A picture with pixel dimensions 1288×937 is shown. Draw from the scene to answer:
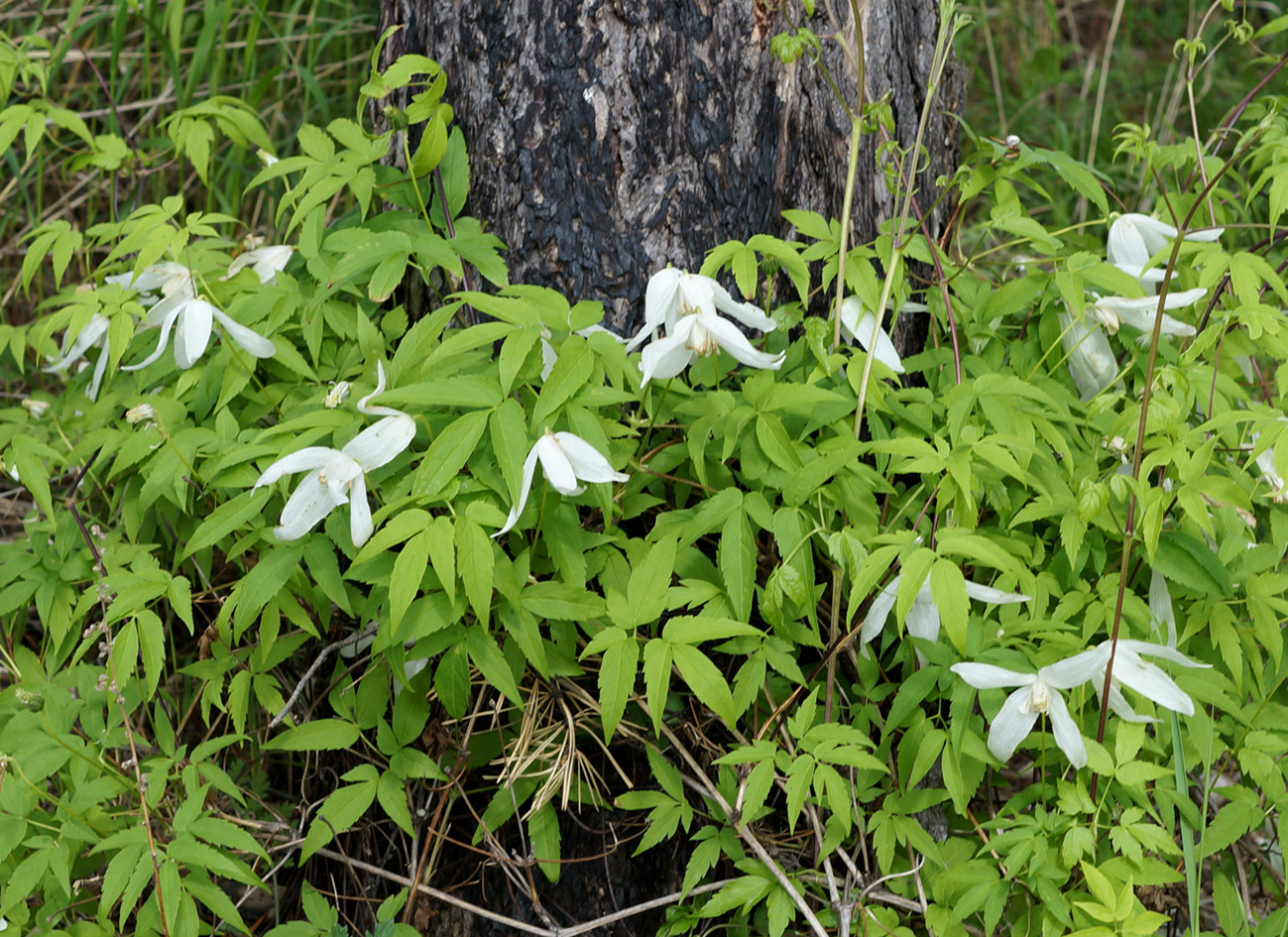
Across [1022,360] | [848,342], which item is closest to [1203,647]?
[1022,360]

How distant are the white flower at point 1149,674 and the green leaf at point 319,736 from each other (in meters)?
0.99

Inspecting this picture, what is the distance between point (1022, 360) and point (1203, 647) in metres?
0.50

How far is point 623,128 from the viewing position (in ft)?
5.26

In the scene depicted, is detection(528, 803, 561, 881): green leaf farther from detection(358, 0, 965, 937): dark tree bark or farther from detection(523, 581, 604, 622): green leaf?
detection(523, 581, 604, 622): green leaf

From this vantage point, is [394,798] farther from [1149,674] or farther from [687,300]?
[1149,674]

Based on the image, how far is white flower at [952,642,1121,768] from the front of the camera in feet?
3.96

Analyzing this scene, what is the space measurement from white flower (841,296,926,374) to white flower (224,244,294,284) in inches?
36.3

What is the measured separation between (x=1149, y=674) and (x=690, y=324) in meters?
0.71

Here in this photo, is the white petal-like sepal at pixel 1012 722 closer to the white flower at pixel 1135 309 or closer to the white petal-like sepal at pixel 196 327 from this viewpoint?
the white flower at pixel 1135 309

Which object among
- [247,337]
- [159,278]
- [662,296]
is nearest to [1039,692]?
[662,296]

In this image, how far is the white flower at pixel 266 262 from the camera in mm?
1664

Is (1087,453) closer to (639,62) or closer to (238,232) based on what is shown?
(639,62)

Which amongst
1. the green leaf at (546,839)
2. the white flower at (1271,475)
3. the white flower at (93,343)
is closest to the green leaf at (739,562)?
the green leaf at (546,839)

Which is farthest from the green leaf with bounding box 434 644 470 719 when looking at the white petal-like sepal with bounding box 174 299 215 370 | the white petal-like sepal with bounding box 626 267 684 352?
the white petal-like sepal with bounding box 174 299 215 370
